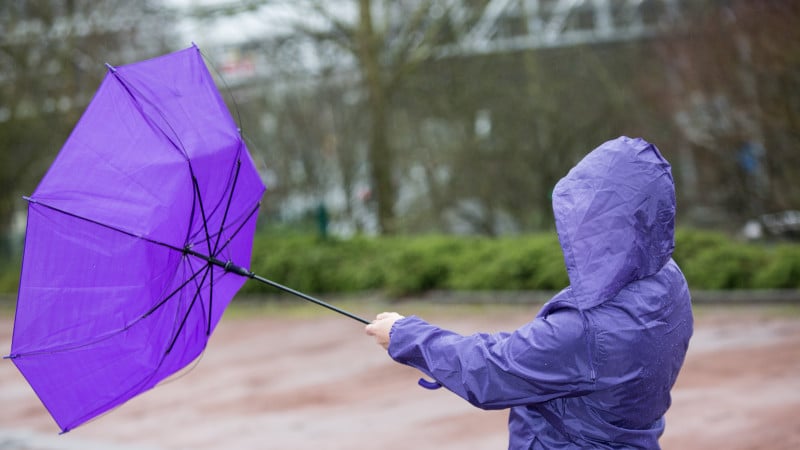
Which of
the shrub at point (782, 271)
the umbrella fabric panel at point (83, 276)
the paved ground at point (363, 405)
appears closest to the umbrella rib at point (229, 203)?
the umbrella fabric panel at point (83, 276)

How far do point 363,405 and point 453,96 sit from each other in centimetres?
1274

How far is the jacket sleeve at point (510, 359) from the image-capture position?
2738mm

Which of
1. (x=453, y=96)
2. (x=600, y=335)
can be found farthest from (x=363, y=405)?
(x=453, y=96)

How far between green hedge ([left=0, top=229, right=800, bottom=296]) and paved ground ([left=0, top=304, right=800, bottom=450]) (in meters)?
0.58

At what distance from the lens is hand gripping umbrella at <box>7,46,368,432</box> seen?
11.4 ft

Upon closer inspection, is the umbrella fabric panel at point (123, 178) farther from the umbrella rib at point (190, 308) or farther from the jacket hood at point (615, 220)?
the jacket hood at point (615, 220)

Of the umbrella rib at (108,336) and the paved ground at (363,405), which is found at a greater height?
the umbrella rib at (108,336)

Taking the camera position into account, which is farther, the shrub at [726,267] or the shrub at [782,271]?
the shrub at [726,267]

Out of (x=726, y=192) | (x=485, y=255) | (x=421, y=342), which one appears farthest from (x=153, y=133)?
(x=726, y=192)

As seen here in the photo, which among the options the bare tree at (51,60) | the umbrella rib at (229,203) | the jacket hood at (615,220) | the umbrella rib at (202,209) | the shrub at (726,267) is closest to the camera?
the jacket hood at (615,220)

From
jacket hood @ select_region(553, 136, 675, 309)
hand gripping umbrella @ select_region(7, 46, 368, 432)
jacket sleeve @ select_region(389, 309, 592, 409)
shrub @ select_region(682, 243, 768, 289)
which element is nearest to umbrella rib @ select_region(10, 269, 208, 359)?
hand gripping umbrella @ select_region(7, 46, 368, 432)

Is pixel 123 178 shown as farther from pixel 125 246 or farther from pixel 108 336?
pixel 108 336

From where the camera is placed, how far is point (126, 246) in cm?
354

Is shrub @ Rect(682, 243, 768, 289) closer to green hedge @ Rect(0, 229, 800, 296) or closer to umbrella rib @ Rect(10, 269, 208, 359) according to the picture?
green hedge @ Rect(0, 229, 800, 296)
